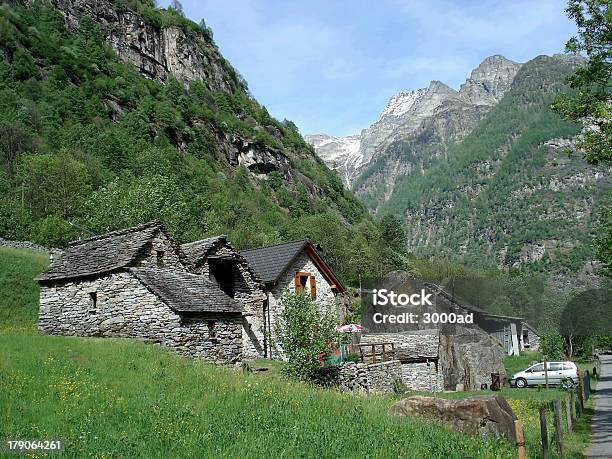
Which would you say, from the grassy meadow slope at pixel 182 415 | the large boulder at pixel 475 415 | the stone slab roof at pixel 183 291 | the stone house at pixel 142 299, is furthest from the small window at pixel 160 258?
the large boulder at pixel 475 415

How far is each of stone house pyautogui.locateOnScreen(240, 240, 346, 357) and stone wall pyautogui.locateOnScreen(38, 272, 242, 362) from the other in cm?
904

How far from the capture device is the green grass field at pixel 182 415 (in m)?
10.6

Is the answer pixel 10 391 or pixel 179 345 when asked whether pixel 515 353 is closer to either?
pixel 179 345

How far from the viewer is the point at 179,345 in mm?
22750

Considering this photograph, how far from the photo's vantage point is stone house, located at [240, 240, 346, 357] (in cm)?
3447

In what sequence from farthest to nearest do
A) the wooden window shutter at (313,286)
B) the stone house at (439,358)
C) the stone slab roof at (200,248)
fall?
the wooden window shutter at (313,286) < the stone house at (439,358) < the stone slab roof at (200,248)

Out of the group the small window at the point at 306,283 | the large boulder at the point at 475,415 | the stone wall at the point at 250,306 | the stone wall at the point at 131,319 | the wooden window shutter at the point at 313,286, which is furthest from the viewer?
the wooden window shutter at the point at 313,286

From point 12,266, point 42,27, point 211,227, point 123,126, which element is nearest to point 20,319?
point 12,266

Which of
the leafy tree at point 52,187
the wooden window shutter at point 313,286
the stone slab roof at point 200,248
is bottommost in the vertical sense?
the wooden window shutter at point 313,286

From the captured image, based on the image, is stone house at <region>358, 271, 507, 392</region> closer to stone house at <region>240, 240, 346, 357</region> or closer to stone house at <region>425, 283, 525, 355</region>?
stone house at <region>240, 240, 346, 357</region>

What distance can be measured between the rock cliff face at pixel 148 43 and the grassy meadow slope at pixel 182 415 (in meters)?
132

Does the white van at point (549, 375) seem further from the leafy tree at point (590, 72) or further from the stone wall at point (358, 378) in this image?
the leafy tree at point (590, 72)

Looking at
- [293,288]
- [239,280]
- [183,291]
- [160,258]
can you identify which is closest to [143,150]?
[293,288]

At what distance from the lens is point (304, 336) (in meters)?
24.7
